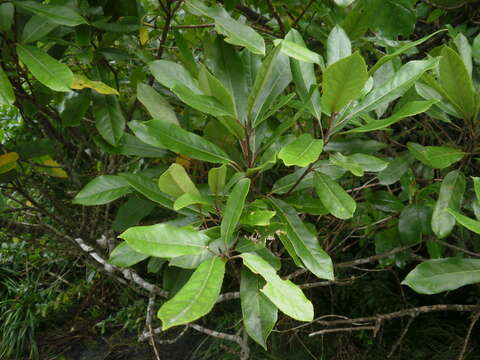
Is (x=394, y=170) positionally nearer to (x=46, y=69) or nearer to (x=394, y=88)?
(x=394, y=88)

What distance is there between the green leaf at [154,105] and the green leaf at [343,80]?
352mm

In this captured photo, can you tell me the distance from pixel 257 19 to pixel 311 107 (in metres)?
0.66

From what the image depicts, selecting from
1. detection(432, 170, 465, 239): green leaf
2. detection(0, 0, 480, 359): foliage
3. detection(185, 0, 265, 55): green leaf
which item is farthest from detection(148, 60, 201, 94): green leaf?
detection(432, 170, 465, 239): green leaf

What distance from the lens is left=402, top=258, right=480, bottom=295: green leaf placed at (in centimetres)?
85

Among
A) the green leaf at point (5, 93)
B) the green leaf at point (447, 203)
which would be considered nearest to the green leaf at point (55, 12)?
the green leaf at point (5, 93)

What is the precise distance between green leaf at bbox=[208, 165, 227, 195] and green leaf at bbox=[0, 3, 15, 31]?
516 mm

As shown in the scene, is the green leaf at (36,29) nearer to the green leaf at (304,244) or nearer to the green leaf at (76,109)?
the green leaf at (76,109)

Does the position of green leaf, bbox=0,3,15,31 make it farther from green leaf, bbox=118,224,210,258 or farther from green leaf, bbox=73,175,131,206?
green leaf, bbox=118,224,210,258

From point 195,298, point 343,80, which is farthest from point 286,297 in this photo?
point 343,80

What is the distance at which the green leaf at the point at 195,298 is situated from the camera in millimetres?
488

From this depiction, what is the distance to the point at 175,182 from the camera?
2.30ft

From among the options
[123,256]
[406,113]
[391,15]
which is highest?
[391,15]

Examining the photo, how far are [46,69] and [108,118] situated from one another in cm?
21

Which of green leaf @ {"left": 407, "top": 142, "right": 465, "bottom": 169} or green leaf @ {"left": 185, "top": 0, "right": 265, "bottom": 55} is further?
green leaf @ {"left": 407, "top": 142, "right": 465, "bottom": 169}
